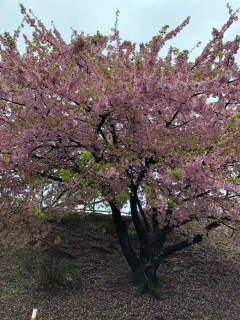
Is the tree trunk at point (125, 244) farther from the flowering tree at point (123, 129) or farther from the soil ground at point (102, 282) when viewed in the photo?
the flowering tree at point (123, 129)

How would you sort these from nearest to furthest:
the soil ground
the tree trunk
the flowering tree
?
the flowering tree → the soil ground → the tree trunk

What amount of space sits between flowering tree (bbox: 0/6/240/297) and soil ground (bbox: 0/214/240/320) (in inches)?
93.1

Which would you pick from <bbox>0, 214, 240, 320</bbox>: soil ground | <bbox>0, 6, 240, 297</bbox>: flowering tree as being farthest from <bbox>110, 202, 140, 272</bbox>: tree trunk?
<bbox>0, 6, 240, 297</bbox>: flowering tree

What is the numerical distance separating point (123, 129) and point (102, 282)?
464 centimetres

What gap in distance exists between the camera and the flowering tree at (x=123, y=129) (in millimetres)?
7203

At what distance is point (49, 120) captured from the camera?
737cm

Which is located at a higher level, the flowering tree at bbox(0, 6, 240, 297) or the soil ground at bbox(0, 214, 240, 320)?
the flowering tree at bbox(0, 6, 240, 297)

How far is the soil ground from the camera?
8672 millimetres

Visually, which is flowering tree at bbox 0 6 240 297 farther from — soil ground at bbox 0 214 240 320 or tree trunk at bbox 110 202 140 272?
soil ground at bbox 0 214 240 320

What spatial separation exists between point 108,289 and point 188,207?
12.2ft

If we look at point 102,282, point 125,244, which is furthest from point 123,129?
point 102,282

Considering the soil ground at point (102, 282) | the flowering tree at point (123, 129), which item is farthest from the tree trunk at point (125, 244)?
the flowering tree at point (123, 129)

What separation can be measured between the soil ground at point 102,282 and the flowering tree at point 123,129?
2366 millimetres

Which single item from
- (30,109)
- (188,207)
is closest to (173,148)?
(188,207)
